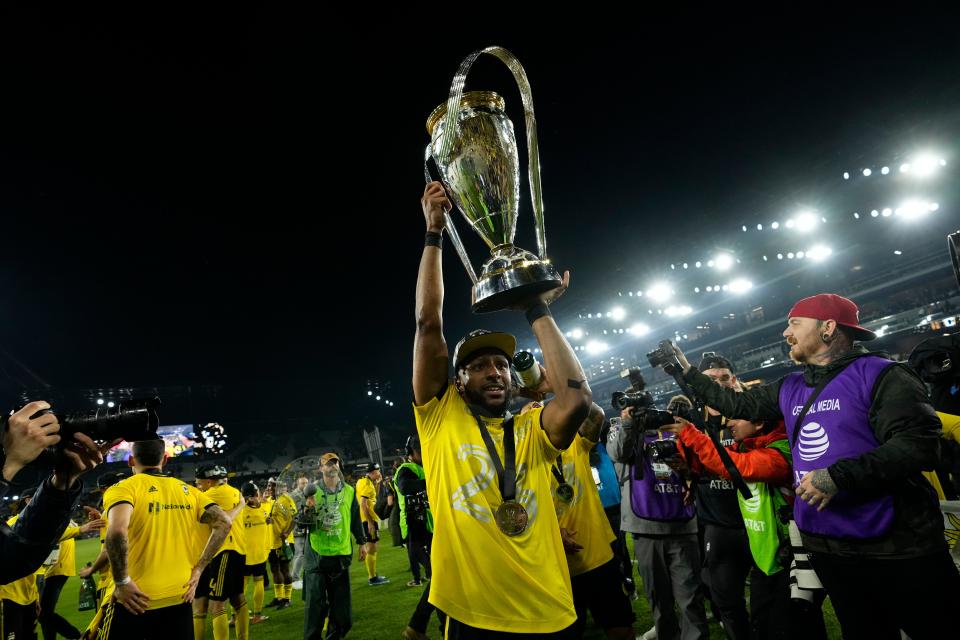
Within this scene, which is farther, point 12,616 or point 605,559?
point 12,616

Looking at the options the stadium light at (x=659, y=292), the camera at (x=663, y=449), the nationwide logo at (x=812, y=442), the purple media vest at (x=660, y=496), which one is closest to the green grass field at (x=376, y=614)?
the purple media vest at (x=660, y=496)

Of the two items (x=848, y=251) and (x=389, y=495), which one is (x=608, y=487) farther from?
(x=848, y=251)

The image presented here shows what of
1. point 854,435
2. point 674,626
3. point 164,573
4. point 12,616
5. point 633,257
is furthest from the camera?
point 633,257

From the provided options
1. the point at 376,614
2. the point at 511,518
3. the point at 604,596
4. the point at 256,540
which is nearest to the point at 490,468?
the point at 511,518

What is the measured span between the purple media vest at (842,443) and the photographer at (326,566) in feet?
17.1

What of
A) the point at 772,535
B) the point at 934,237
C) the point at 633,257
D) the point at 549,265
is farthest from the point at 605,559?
the point at 934,237

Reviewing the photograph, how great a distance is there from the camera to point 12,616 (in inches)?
255

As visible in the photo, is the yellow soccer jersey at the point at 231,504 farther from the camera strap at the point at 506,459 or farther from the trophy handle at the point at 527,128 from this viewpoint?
the trophy handle at the point at 527,128

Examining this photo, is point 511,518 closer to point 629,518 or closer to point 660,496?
point 660,496

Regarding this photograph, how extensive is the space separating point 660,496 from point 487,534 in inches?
123

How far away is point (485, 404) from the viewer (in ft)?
8.39

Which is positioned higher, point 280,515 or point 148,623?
point 148,623

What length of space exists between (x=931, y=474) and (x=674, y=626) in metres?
2.66

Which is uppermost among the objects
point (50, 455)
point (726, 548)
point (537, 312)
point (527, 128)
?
point (527, 128)
